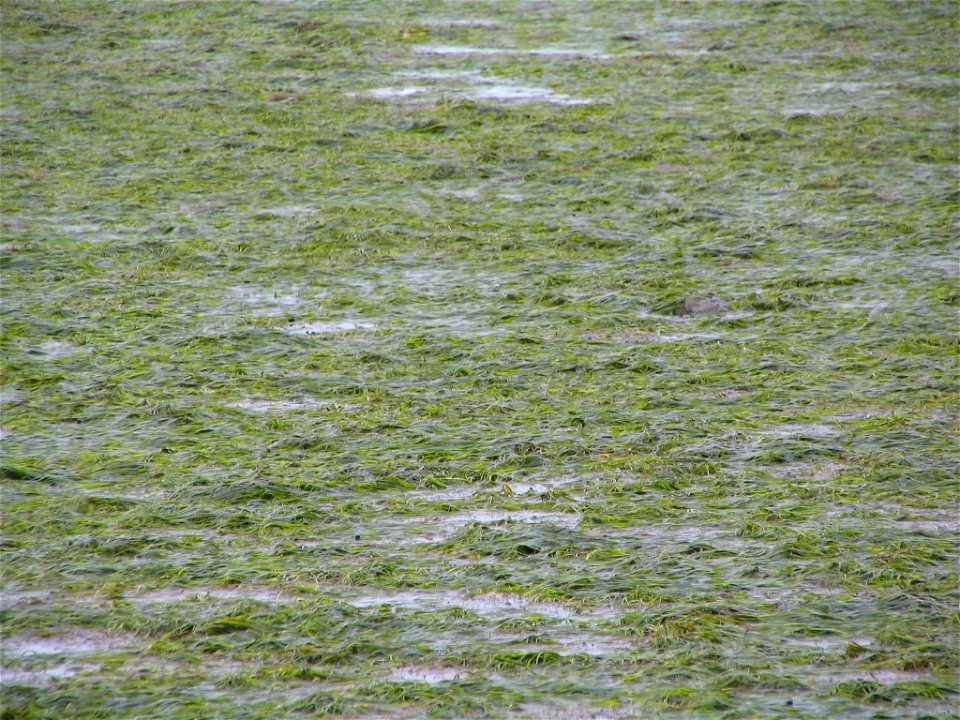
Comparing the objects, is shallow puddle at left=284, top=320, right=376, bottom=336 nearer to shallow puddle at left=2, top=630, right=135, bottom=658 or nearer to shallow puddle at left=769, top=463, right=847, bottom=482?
shallow puddle at left=769, top=463, right=847, bottom=482

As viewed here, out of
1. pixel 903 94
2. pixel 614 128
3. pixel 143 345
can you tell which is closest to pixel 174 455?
pixel 143 345

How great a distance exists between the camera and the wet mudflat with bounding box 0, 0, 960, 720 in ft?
8.60

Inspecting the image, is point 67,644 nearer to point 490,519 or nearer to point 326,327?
point 490,519

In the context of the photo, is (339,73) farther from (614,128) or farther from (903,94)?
(903,94)

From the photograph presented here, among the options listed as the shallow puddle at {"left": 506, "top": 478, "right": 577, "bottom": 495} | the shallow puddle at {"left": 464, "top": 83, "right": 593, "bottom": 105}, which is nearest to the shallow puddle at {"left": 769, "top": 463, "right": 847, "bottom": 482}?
the shallow puddle at {"left": 506, "top": 478, "right": 577, "bottom": 495}

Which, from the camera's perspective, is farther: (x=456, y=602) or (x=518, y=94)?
(x=518, y=94)

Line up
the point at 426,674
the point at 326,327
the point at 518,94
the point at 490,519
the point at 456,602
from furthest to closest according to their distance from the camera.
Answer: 1. the point at 518,94
2. the point at 326,327
3. the point at 490,519
4. the point at 456,602
5. the point at 426,674

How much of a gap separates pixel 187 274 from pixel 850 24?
6.47m

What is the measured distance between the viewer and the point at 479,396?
399cm

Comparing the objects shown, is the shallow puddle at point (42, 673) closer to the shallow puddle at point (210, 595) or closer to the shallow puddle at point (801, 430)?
the shallow puddle at point (210, 595)

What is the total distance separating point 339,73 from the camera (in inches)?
327

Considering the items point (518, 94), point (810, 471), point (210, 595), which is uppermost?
point (518, 94)

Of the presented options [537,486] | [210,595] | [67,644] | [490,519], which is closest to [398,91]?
[537,486]

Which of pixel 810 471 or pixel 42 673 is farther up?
pixel 42 673
